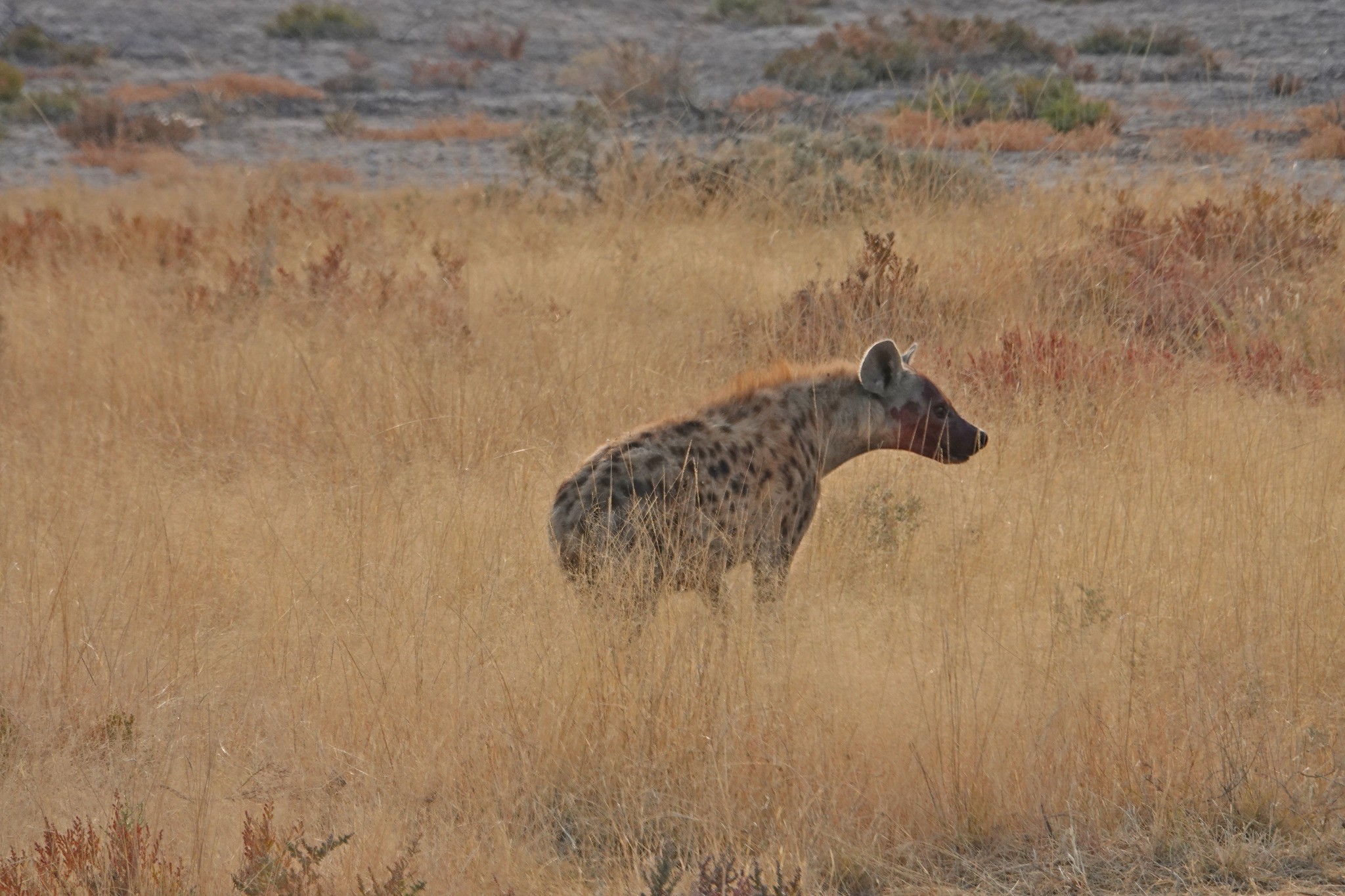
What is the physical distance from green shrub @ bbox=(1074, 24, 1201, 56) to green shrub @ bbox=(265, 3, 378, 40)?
19.2 metres

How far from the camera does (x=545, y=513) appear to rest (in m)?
6.62

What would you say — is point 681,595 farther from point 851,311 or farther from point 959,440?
point 851,311

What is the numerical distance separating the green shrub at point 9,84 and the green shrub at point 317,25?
10.3 metres

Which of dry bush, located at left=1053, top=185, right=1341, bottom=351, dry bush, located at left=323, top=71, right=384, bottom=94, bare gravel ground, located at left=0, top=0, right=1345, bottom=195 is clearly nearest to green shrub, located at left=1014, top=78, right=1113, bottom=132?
bare gravel ground, located at left=0, top=0, right=1345, bottom=195

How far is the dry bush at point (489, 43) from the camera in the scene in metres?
37.6

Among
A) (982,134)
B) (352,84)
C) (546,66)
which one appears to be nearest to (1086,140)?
(982,134)

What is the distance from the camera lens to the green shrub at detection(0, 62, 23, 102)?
1141 inches

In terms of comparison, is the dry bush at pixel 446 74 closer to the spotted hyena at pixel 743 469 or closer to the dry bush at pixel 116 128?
the dry bush at pixel 116 128

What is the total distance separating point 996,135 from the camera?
18.7 metres

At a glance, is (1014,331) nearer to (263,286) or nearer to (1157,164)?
(263,286)

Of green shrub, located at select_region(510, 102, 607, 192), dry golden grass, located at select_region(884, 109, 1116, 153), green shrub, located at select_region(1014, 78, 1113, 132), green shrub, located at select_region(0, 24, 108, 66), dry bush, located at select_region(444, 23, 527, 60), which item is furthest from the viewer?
dry bush, located at select_region(444, 23, 527, 60)

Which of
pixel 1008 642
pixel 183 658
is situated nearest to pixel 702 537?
pixel 1008 642

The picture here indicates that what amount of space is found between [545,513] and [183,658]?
1762 mm

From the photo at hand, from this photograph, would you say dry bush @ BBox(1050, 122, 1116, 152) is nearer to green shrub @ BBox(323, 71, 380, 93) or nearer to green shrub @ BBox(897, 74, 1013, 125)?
green shrub @ BBox(897, 74, 1013, 125)
